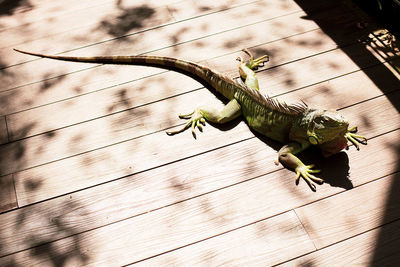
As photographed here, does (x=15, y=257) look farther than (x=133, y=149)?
No

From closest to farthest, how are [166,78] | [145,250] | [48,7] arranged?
[145,250], [166,78], [48,7]

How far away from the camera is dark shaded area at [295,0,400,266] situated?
2.16m

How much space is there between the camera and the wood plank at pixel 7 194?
251 cm

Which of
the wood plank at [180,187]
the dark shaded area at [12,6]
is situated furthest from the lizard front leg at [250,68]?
the dark shaded area at [12,6]

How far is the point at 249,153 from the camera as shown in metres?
2.65

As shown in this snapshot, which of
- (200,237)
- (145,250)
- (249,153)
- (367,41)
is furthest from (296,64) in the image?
(145,250)

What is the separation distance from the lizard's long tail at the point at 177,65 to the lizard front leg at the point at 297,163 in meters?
0.63

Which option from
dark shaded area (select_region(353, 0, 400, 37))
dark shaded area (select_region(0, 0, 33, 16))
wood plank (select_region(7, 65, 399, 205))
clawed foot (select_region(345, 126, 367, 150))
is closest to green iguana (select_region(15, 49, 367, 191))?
clawed foot (select_region(345, 126, 367, 150))

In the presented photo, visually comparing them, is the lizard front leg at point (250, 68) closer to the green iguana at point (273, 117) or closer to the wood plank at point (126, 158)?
the green iguana at point (273, 117)

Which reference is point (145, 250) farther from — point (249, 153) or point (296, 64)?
point (296, 64)

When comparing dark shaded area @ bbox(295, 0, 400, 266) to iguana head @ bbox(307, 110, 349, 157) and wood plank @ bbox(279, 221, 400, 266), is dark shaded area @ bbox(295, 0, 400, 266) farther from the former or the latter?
iguana head @ bbox(307, 110, 349, 157)

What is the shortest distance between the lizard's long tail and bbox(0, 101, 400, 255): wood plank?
0.55 metres

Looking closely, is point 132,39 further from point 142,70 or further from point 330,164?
point 330,164

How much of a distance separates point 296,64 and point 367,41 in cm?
66
